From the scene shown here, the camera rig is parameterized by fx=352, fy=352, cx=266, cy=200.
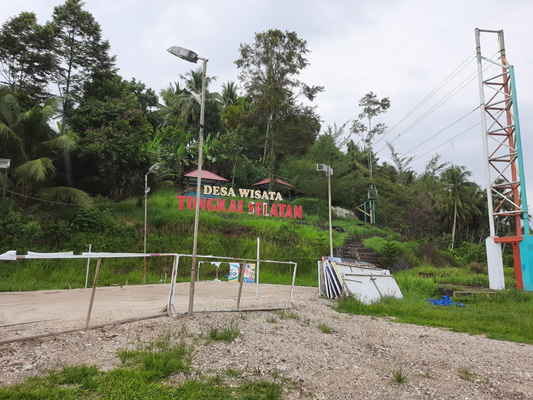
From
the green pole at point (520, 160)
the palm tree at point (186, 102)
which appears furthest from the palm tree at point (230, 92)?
the green pole at point (520, 160)

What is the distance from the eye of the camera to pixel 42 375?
12.7 ft

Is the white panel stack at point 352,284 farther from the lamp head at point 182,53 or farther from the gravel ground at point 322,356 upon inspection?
the lamp head at point 182,53

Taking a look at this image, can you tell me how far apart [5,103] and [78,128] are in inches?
195

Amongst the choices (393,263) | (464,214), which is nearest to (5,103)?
(393,263)

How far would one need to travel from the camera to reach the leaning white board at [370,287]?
1134cm

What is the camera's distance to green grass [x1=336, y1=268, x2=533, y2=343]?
7957 millimetres

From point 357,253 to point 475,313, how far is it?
12878 millimetres

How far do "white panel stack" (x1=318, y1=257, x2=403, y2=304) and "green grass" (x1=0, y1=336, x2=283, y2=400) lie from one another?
7705 millimetres

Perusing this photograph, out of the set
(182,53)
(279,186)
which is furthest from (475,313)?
(279,186)

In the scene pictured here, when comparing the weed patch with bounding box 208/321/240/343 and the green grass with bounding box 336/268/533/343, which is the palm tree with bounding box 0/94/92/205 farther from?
the green grass with bounding box 336/268/533/343

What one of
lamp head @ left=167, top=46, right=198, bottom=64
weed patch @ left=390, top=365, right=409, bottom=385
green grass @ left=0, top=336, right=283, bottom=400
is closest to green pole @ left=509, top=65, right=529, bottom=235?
weed patch @ left=390, top=365, right=409, bottom=385

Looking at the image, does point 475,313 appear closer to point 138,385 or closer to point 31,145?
point 138,385

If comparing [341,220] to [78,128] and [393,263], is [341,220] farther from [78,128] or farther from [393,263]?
[78,128]

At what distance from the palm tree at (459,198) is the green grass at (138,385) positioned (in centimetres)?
3905
